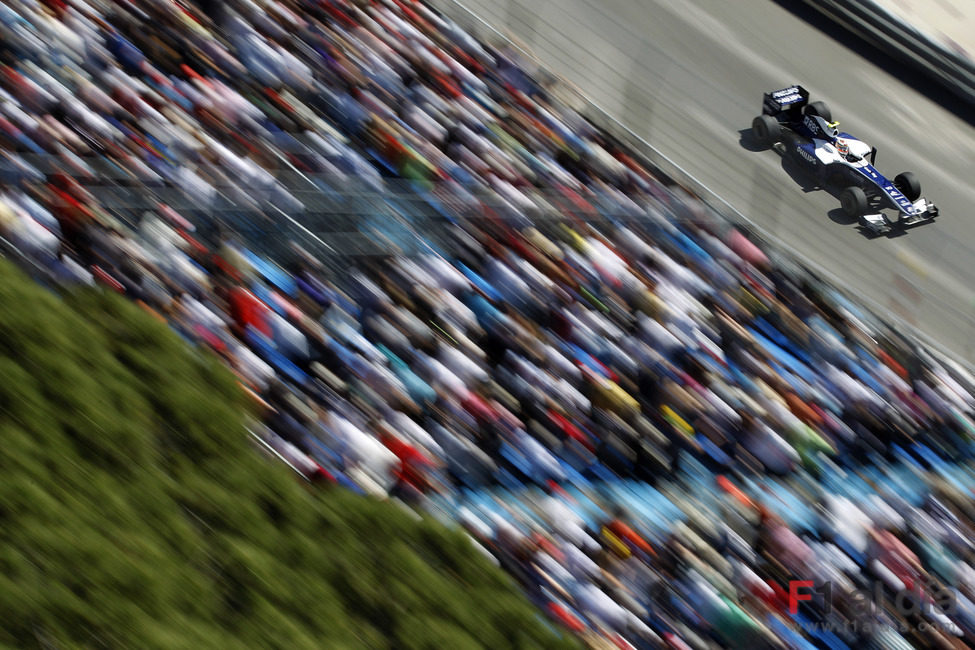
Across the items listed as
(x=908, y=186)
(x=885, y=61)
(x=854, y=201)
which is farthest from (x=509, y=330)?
(x=885, y=61)

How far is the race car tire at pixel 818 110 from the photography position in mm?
12719

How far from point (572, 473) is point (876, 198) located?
6.63 meters

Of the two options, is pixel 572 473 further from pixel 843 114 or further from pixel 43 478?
pixel 843 114

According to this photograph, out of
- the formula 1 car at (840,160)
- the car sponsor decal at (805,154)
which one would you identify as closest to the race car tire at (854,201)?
the formula 1 car at (840,160)

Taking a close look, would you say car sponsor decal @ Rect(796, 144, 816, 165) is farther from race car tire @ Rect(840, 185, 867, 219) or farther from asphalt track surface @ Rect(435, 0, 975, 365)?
race car tire @ Rect(840, 185, 867, 219)

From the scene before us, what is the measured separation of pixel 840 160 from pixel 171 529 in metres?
9.40

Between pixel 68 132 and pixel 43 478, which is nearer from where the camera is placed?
pixel 43 478

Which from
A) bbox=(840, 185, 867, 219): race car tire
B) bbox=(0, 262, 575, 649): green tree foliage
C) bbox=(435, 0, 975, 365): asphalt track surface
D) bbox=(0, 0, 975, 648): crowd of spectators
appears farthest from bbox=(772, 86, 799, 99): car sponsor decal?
bbox=(0, 262, 575, 649): green tree foliage

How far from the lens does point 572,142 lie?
411 inches

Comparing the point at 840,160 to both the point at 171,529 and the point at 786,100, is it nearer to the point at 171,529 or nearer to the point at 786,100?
the point at 786,100

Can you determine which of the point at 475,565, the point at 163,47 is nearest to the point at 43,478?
the point at 475,565

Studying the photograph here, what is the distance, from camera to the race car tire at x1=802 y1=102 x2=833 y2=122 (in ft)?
41.7

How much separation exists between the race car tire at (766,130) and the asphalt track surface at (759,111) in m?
0.12

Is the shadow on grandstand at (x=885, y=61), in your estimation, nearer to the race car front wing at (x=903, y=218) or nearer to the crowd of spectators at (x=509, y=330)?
the race car front wing at (x=903, y=218)
